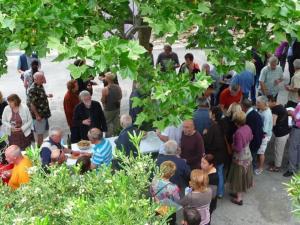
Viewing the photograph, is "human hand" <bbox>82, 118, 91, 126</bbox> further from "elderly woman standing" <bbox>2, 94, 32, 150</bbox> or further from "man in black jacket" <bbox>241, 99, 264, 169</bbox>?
"man in black jacket" <bbox>241, 99, 264, 169</bbox>

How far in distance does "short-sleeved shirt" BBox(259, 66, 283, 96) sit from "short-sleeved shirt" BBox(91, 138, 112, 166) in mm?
4724

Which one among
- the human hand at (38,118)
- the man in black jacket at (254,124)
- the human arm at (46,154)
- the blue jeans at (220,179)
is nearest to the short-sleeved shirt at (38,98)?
the human hand at (38,118)

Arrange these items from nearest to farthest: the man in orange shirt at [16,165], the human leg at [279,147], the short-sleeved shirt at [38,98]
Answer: the man in orange shirt at [16,165] < the human leg at [279,147] < the short-sleeved shirt at [38,98]

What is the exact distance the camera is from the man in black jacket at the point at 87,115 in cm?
894

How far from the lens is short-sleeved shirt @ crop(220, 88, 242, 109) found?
9617 mm

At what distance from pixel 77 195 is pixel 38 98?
571cm

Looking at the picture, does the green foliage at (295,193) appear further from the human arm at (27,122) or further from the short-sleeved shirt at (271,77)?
the short-sleeved shirt at (271,77)

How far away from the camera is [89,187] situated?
3947mm

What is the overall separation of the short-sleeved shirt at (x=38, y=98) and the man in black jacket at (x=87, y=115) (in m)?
0.79

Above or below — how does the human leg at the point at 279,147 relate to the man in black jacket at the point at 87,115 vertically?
below

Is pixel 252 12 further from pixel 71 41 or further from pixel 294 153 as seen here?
pixel 294 153

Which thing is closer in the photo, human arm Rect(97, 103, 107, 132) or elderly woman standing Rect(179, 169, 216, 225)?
elderly woman standing Rect(179, 169, 216, 225)

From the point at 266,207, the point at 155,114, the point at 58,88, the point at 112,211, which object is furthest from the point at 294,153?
the point at 58,88

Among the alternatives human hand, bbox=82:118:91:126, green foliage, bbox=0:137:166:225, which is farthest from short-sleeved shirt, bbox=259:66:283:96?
green foliage, bbox=0:137:166:225
